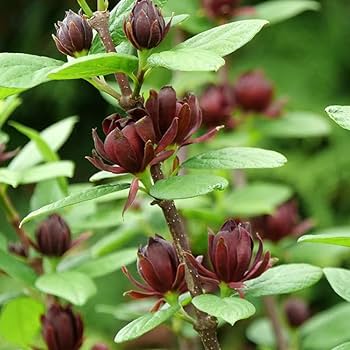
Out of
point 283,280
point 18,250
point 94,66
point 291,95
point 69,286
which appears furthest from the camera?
point 291,95

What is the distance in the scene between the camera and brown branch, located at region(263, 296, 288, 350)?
3.89 feet

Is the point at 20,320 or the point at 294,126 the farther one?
the point at 294,126

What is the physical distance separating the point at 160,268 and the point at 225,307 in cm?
7

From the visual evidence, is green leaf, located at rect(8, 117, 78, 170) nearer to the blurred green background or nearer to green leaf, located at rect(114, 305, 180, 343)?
green leaf, located at rect(114, 305, 180, 343)

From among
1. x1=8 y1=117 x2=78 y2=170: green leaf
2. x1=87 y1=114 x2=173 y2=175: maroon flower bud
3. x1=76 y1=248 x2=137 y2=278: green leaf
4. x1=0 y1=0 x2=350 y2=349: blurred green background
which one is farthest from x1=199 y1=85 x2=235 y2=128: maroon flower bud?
x1=0 y1=0 x2=350 y2=349: blurred green background

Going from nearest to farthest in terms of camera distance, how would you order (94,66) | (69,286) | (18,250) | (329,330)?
(94,66) → (69,286) → (18,250) → (329,330)

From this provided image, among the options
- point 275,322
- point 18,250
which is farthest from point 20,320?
point 275,322

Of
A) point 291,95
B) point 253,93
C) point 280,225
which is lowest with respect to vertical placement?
point 291,95

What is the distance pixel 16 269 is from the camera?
87 centimetres

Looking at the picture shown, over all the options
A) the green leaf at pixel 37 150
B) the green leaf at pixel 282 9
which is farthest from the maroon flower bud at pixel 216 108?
the green leaf at pixel 37 150

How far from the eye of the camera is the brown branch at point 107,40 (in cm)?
66

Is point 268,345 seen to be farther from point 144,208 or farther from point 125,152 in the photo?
point 125,152

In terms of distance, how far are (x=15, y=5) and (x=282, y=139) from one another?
103cm

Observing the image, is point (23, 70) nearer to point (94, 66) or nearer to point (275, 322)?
point (94, 66)
